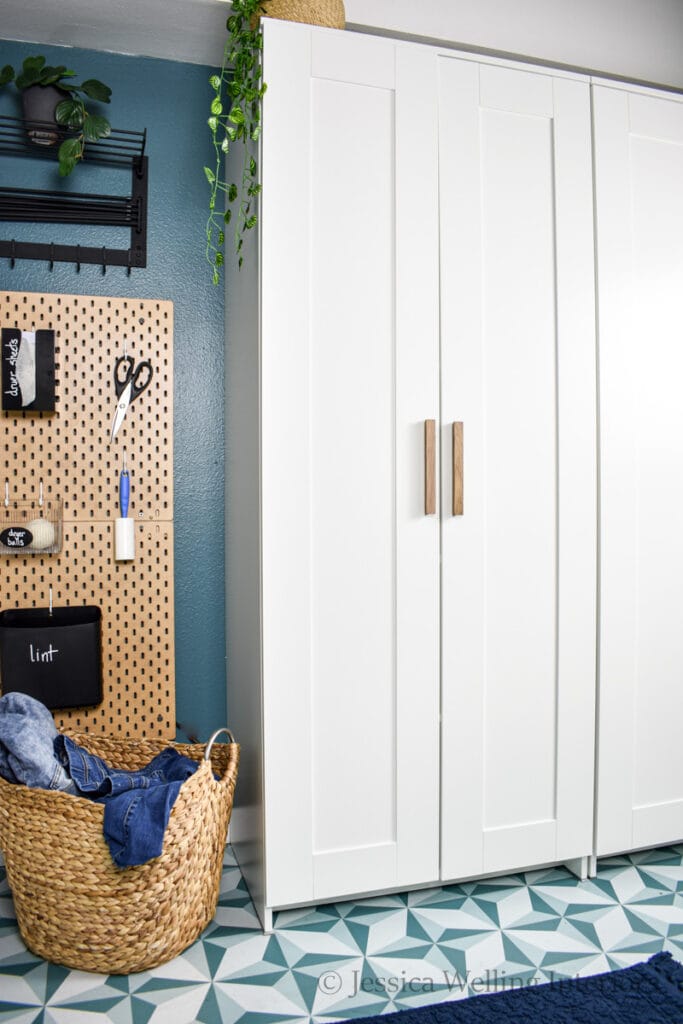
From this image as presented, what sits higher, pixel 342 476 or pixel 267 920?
pixel 342 476

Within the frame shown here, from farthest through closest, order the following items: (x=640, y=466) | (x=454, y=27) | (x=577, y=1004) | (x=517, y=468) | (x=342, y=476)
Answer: (x=454, y=27) < (x=640, y=466) < (x=517, y=468) < (x=342, y=476) < (x=577, y=1004)

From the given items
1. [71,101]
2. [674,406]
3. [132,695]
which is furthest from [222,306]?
[674,406]

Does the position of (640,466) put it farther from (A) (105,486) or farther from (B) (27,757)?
(B) (27,757)

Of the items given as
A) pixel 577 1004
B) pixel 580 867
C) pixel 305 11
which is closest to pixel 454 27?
pixel 305 11

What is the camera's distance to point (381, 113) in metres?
1.86

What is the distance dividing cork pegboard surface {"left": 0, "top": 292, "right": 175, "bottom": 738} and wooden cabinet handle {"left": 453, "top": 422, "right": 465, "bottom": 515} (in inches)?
31.9

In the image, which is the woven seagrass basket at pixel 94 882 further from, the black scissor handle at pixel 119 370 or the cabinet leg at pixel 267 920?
the black scissor handle at pixel 119 370

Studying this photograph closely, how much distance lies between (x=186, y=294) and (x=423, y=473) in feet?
3.02

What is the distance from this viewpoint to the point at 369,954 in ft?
5.61

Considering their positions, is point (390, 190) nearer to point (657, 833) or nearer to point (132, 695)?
point (132, 695)

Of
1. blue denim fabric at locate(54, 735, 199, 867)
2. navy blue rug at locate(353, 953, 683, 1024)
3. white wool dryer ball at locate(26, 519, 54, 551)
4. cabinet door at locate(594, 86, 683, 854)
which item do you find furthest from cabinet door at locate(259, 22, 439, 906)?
white wool dryer ball at locate(26, 519, 54, 551)

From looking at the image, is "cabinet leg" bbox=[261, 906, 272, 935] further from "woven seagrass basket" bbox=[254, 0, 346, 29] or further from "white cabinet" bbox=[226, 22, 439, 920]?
"woven seagrass basket" bbox=[254, 0, 346, 29]

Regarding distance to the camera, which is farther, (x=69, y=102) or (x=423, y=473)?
(x=69, y=102)

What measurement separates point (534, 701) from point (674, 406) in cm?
90
